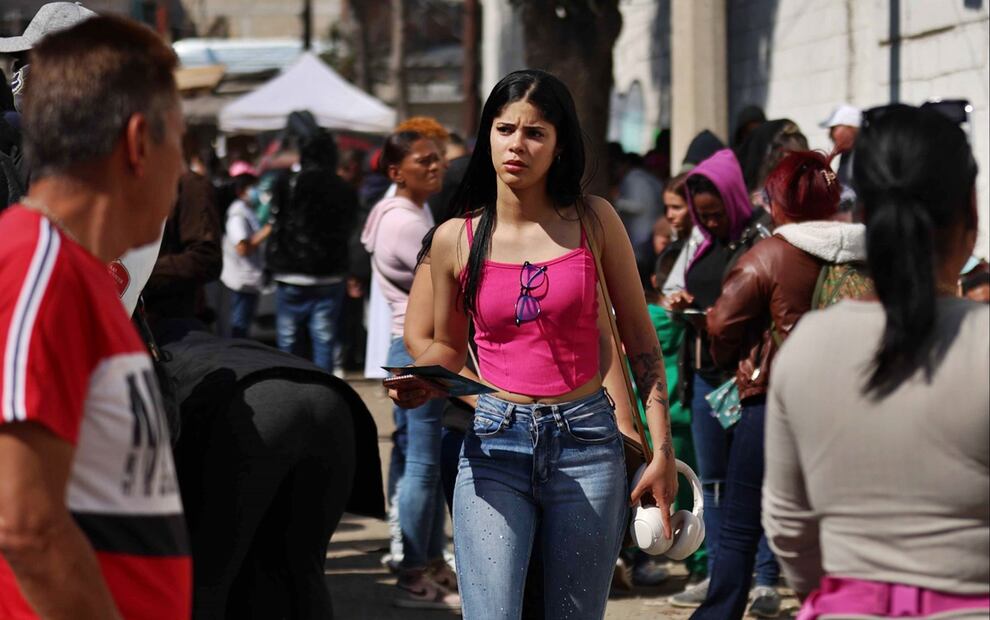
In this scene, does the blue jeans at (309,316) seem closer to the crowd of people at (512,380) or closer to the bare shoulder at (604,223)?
the crowd of people at (512,380)

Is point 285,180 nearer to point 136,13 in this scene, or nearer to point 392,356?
point 392,356

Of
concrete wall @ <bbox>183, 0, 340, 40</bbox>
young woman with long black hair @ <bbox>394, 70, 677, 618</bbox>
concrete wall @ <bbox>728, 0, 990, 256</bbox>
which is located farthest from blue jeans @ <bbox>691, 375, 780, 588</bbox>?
concrete wall @ <bbox>183, 0, 340, 40</bbox>

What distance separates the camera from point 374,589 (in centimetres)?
690

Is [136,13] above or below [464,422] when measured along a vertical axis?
above

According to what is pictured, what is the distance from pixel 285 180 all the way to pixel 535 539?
22.4 feet

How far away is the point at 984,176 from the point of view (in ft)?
32.7

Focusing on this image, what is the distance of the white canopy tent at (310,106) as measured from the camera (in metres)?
22.0

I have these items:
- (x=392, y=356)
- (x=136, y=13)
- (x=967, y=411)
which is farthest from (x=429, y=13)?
(x=967, y=411)

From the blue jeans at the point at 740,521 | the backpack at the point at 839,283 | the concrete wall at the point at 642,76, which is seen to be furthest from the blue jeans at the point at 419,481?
the concrete wall at the point at 642,76

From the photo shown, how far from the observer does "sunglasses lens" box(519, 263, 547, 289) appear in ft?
→ 12.9

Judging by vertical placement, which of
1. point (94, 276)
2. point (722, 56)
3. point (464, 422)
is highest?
point (722, 56)

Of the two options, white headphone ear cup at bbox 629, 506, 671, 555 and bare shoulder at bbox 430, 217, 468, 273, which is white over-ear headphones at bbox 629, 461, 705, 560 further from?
bare shoulder at bbox 430, 217, 468, 273

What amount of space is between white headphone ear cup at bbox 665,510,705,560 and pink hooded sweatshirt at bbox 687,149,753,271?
7.78 ft

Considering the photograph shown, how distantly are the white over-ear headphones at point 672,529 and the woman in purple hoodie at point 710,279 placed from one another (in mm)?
2065
